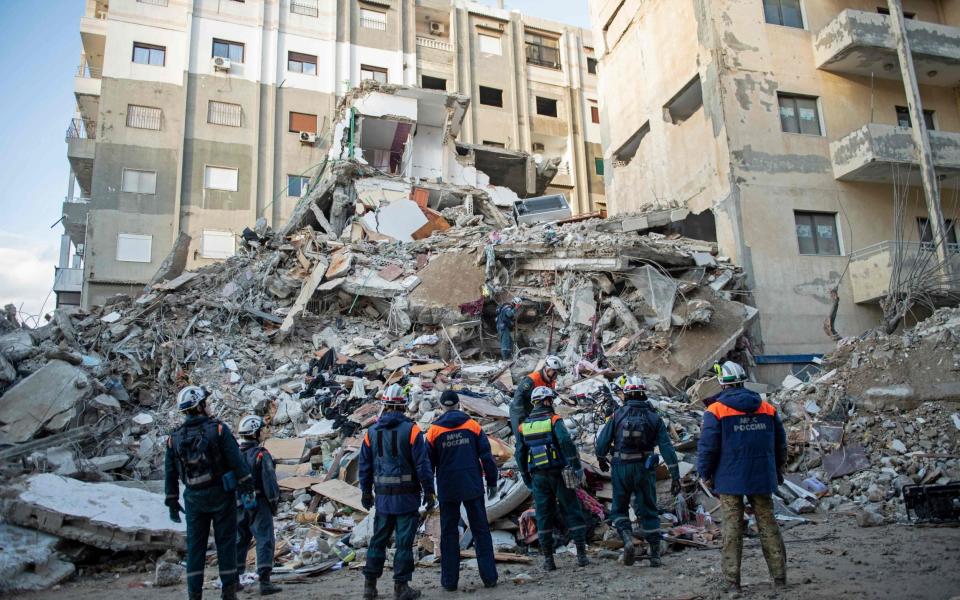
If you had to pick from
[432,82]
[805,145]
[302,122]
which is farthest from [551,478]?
[432,82]

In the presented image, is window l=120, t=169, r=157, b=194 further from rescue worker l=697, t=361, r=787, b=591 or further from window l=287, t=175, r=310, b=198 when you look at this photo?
rescue worker l=697, t=361, r=787, b=591

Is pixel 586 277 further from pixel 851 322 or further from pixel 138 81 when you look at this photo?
pixel 138 81

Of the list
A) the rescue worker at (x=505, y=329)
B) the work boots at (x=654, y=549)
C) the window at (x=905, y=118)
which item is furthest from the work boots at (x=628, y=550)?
the window at (x=905, y=118)

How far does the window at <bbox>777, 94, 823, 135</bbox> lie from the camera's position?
50.5ft

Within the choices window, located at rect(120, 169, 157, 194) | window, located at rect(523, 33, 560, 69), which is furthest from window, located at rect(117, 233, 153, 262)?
window, located at rect(523, 33, 560, 69)

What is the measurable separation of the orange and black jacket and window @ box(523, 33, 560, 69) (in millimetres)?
30473

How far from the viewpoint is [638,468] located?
5039 millimetres

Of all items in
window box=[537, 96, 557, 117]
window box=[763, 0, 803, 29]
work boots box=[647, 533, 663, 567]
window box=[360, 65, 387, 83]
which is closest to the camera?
work boots box=[647, 533, 663, 567]

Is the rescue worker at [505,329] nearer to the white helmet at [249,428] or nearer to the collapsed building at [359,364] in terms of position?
the collapsed building at [359,364]

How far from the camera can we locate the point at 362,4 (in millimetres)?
29219

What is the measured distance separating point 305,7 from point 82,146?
11789 millimetres

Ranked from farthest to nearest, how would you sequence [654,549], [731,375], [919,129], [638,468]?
[919,129], [638,468], [654,549], [731,375]

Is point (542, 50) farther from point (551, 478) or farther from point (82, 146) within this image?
point (551, 478)

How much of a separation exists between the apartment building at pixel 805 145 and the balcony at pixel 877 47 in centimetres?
4
